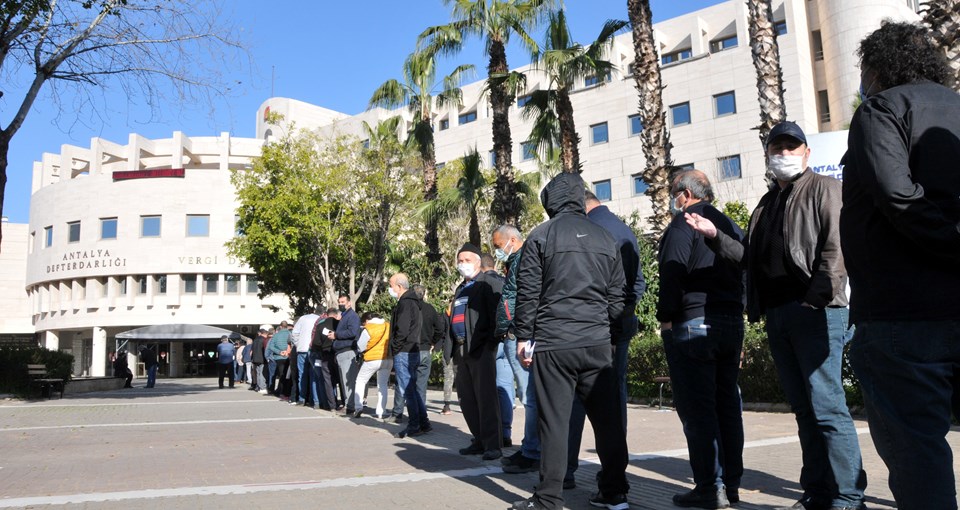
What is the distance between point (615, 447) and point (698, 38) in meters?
40.0

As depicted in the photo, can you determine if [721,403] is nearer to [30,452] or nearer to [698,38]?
[30,452]

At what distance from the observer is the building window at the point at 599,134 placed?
1705 inches

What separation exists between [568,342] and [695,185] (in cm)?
146

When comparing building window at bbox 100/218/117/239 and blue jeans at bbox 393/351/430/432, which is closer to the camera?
blue jeans at bbox 393/351/430/432

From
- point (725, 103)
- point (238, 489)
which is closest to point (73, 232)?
point (725, 103)

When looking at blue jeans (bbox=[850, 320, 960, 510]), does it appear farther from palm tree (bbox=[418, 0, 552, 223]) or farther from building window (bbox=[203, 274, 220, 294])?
building window (bbox=[203, 274, 220, 294])

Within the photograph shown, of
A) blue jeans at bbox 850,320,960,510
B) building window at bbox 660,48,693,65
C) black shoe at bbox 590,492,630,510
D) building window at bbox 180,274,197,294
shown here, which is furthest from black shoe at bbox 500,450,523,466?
building window at bbox 180,274,197,294

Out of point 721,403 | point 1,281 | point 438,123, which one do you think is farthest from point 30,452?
point 1,281

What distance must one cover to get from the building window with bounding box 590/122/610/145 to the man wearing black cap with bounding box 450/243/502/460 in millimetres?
37116

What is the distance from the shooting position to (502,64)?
19406mm

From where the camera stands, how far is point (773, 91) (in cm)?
1170

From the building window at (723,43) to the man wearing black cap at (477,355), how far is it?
3707 cm

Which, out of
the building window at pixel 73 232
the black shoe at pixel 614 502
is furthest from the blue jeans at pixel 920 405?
the building window at pixel 73 232

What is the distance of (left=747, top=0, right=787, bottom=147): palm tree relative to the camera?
11.7 metres
